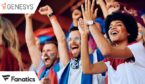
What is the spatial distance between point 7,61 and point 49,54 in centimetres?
28

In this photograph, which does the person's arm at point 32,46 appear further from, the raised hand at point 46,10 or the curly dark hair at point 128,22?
the curly dark hair at point 128,22

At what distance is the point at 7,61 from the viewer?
8.47 feet

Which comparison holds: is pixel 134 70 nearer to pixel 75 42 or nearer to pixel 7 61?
pixel 75 42

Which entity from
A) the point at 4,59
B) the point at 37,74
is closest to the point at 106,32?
the point at 37,74

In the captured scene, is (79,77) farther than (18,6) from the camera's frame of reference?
No

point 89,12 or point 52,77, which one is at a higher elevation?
point 89,12

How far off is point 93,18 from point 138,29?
255mm

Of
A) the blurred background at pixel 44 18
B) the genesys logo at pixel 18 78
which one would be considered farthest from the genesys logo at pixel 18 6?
the genesys logo at pixel 18 78

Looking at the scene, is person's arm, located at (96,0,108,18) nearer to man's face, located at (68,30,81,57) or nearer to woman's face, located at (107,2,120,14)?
woman's face, located at (107,2,120,14)

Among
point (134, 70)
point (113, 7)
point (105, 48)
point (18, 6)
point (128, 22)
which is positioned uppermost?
point (18, 6)

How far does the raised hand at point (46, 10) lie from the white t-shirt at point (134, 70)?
558mm

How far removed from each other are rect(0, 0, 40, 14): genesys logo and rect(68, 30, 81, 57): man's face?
302mm

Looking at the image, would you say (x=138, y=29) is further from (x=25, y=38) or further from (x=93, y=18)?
(x=25, y=38)

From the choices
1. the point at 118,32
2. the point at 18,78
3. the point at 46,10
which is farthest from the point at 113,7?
the point at 18,78
